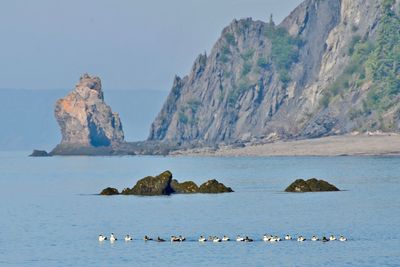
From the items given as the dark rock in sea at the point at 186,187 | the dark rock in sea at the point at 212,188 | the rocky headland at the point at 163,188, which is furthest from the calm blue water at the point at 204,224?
the dark rock in sea at the point at 186,187

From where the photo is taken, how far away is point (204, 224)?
103m

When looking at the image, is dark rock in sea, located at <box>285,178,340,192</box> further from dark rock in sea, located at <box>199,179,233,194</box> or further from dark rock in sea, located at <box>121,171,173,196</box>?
dark rock in sea, located at <box>121,171,173,196</box>

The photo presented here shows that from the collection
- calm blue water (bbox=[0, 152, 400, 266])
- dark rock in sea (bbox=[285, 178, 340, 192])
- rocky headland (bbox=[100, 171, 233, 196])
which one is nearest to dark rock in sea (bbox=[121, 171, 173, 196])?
rocky headland (bbox=[100, 171, 233, 196])

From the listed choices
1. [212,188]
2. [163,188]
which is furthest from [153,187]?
[212,188]

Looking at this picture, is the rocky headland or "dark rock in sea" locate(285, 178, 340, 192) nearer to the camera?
the rocky headland

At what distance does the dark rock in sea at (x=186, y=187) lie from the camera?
140 metres

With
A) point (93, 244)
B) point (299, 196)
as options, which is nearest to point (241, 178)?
point (299, 196)

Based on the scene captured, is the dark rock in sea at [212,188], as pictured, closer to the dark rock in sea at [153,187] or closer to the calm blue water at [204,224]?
the calm blue water at [204,224]

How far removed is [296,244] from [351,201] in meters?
39.7

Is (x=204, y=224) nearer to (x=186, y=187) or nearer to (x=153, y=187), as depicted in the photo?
(x=153, y=187)

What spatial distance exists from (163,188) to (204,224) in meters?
32.5

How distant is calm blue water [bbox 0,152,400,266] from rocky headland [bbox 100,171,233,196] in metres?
1.52

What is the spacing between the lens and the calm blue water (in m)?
79.2

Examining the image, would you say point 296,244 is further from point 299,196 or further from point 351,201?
point 299,196
